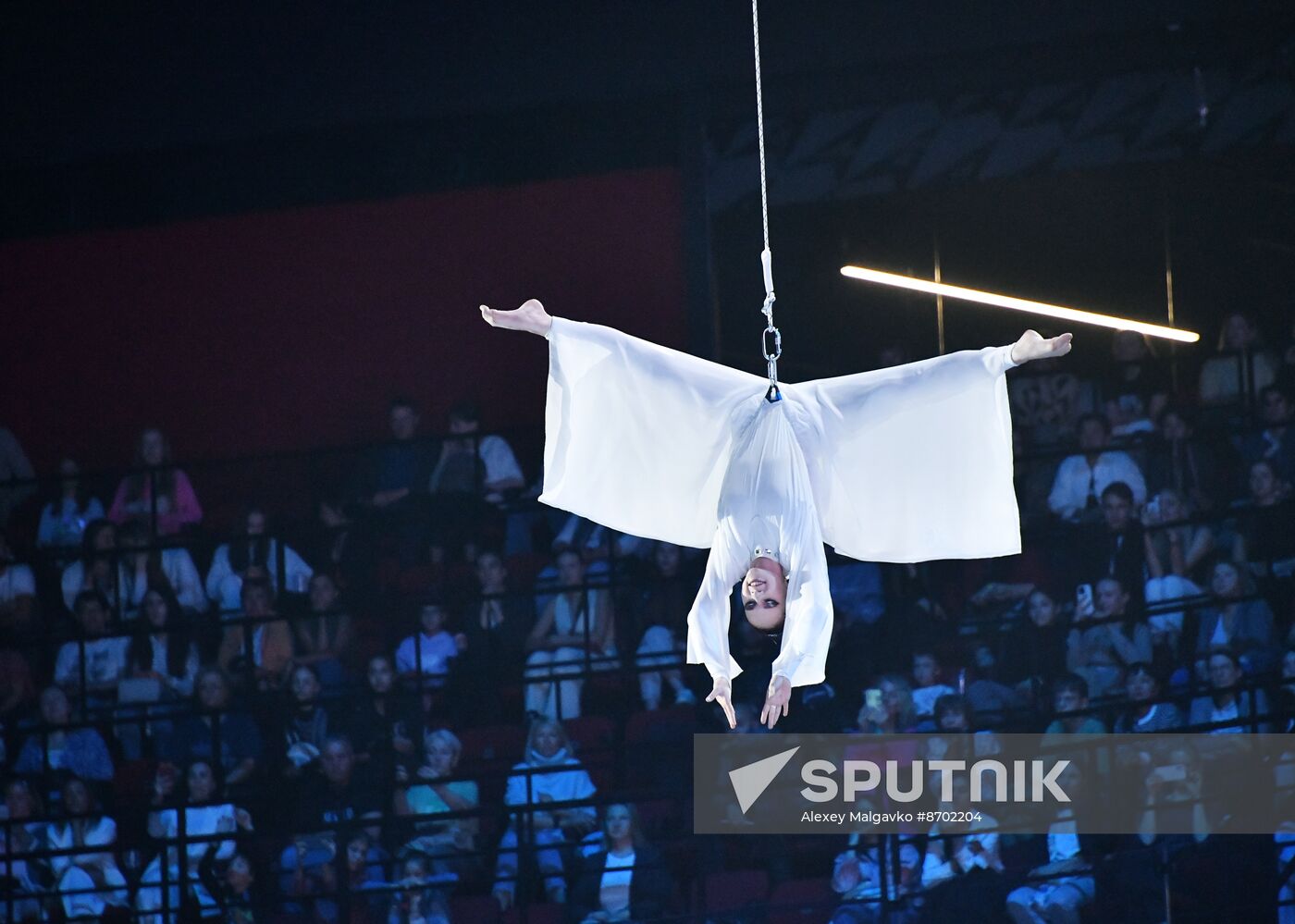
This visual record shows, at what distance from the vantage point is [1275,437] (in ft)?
24.4

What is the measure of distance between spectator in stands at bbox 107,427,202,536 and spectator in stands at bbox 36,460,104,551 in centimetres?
11

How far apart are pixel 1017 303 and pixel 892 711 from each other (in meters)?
1.97

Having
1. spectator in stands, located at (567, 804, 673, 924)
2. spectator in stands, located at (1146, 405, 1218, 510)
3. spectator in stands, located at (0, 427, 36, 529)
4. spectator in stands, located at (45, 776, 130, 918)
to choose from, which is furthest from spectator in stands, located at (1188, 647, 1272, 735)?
spectator in stands, located at (0, 427, 36, 529)

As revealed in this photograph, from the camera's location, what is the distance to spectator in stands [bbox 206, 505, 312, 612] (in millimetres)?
7883

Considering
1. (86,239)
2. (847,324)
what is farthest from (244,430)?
(847,324)

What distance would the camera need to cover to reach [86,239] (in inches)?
336

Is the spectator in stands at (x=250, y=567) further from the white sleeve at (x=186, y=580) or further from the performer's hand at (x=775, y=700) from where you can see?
the performer's hand at (x=775, y=700)

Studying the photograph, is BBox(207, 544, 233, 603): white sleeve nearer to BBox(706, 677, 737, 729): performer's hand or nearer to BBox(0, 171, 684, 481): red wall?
→ BBox(0, 171, 684, 481): red wall

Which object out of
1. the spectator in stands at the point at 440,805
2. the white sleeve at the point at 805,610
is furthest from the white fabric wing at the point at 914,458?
the spectator in stands at the point at 440,805

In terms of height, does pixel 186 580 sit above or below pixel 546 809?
above

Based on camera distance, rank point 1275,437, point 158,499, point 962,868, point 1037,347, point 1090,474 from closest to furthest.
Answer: point 1037,347 < point 962,868 < point 1275,437 < point 1090,474 < point 158,499

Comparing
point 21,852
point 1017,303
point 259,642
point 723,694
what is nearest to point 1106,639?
point 1017,303

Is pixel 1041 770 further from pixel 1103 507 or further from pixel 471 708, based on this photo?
pixel 471 708

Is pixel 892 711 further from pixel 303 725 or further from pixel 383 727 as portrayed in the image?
pixel 303 725
